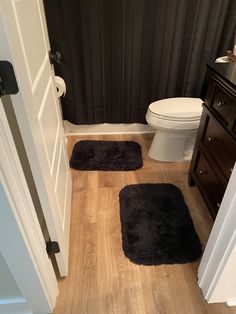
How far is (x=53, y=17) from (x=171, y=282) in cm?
197

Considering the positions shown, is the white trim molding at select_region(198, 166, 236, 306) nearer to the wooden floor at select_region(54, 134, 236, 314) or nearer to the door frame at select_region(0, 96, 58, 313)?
the wooden floor at select_region(54, 134, 236, 314)

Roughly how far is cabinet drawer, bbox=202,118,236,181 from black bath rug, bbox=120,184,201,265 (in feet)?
1.51

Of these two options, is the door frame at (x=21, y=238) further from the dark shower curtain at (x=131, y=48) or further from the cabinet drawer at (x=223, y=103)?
the dark shower curtain at (x=131, y=48)

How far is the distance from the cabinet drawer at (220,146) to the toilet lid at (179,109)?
0.33 metres

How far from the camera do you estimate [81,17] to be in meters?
1.79

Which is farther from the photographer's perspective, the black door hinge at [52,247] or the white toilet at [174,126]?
the white toilet at [174,126]

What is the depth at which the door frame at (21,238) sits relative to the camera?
2.21 feet

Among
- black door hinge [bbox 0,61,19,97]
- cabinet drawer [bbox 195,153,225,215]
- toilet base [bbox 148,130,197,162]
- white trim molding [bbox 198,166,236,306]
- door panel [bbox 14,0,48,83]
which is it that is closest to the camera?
black door hinge [bbox 0,61,19,97]

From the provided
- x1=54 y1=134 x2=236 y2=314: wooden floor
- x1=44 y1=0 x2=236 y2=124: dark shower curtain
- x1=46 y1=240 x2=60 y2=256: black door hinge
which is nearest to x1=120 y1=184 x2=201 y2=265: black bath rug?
x1=54 y1=134 x2=236 y2=314: wooden floor

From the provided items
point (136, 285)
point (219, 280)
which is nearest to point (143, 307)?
point (136, 285)

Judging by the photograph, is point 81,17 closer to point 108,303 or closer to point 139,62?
point 139,62

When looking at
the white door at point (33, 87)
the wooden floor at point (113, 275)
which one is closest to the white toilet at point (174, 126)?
the wooden floor at point (113, 275)

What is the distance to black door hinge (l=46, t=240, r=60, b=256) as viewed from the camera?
42.5 inches

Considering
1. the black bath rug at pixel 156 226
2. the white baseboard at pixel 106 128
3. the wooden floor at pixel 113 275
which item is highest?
the white baseboard at pixel 106 128
